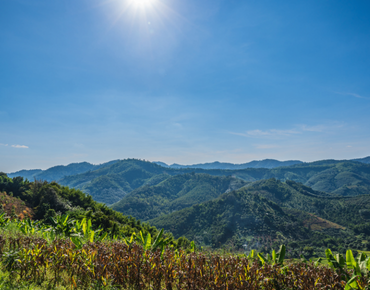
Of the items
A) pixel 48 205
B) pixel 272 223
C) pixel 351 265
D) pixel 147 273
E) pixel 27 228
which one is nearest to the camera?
pixel 351 265

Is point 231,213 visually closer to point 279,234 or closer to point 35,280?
point 279,234

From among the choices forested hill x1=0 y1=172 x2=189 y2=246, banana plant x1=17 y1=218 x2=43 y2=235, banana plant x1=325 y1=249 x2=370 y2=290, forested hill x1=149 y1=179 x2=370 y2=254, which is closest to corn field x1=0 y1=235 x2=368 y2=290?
banana plant x1=325 y1=249 x2=370 y2=290

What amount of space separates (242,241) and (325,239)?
42.0 metres

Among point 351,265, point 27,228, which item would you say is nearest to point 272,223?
point 351,265

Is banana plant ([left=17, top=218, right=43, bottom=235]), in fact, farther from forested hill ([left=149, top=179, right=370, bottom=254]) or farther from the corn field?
forested hill ([left=149, top=179, right=370, bottom=254])

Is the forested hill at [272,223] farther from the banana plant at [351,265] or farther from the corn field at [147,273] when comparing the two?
the corn field at [147,273]

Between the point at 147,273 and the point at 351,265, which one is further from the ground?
the point at 351,265

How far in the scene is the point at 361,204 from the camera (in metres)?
151

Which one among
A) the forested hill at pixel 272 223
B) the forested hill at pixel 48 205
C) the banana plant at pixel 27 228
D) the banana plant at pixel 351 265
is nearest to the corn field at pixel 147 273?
the banana plant at pixel 351 265

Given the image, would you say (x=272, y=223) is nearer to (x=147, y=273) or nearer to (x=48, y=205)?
(x=48, y=205)

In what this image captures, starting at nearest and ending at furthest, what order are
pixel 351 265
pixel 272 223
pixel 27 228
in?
1. pixel 351 265
2. pixel 27 228
3. pixel 272 223

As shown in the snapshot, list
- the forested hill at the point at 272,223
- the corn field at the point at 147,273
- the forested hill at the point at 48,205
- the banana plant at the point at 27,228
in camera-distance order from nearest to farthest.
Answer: the corn field at the point at 147,273
the banana plant at the point at 27,228
the forested hill at the point at 48,205
the forested hill at the point at 272,223

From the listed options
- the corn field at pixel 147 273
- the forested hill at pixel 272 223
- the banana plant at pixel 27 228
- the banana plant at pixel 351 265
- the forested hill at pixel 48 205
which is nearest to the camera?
the banana plant at pixel 351 265

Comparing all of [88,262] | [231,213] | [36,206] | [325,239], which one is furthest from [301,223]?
[88,262]
